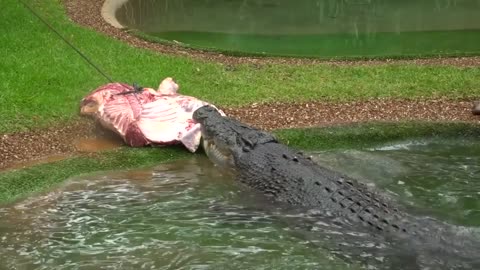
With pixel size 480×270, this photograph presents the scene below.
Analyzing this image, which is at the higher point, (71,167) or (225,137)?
(225,137)

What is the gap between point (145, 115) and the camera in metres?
7.08

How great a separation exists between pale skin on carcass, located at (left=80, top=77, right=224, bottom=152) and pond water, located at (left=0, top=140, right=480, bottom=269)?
324 millimetres

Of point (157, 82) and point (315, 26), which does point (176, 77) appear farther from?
point (315, 26)

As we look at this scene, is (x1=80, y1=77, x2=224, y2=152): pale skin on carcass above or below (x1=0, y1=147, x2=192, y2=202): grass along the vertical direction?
above

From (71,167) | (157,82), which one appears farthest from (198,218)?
(157,82)

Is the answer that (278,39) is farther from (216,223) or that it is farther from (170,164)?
(216,223)

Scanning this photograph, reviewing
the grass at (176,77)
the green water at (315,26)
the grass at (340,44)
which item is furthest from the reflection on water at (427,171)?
the green water at (315,26)

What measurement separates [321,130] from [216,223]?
7.39 feet

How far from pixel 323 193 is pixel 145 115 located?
2.35m

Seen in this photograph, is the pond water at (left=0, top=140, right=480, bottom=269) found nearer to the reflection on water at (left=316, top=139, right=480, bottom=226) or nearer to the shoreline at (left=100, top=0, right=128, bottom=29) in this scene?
the reflection on water at (left=316, top=139, right=480, bottom=226)

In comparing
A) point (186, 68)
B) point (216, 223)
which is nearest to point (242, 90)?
point (186, 68)

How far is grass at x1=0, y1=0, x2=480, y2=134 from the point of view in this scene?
7968 mm

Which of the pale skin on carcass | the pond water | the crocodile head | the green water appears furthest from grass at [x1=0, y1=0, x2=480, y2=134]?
the pond water

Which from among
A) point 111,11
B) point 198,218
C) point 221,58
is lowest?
point 198,218
